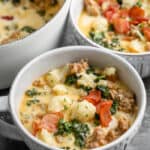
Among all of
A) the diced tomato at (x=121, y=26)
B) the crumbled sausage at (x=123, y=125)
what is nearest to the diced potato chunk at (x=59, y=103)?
the crumbled sausage at (x=123, y=125)

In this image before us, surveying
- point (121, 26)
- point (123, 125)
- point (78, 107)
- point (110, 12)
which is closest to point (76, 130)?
point (78, 107)

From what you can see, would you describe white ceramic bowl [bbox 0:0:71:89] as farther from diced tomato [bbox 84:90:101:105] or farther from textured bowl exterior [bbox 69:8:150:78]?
diced tomato [bbox 84:90:101:105]

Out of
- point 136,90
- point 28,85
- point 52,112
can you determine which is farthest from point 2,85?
point 136,90

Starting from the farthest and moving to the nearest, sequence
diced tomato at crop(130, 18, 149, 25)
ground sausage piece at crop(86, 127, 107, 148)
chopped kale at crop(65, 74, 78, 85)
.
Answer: diced tomato at crop(130, 18, 149, 25)
chopped kale at crop(65, 74, 78, 85)
ground sausage piece at crop(86, 127, 107, 148)

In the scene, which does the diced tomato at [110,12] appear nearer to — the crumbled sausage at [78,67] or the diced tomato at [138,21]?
the diced tomato at [138,21]

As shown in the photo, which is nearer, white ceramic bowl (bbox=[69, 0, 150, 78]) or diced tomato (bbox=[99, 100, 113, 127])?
diced tomato (bbox=[99, 100, 113, 127])

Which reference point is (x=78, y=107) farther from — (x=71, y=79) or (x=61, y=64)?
(x=61, y=64)

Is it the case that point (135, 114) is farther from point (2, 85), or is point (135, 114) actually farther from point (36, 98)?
point (2, 85)

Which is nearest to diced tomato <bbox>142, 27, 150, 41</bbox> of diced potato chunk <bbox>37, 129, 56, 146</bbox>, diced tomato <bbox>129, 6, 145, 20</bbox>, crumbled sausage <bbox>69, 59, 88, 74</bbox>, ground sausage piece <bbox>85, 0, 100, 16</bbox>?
diced tomato <bbox>129, 6, 145, 20</bbox>
